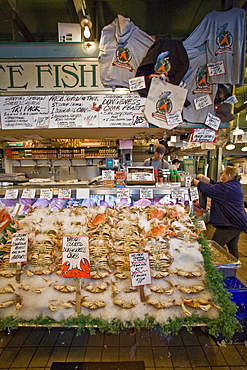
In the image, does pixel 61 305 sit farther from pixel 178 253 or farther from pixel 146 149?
pixel 146 149

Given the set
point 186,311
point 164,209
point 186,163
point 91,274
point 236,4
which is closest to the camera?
point 186,311

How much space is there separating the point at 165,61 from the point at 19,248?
9.71 feet

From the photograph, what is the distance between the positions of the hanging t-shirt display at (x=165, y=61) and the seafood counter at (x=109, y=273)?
1967 millimetres

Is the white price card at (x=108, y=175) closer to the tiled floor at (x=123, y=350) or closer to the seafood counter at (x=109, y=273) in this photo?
the seafood counter at (x=109, y=273)

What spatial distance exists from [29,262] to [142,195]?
1.53 meters

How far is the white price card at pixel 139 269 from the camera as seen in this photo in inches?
64.1

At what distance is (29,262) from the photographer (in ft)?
6.19

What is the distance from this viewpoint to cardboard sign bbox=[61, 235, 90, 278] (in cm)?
166

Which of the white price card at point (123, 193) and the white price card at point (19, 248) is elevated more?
the white price card at point (123, 193)

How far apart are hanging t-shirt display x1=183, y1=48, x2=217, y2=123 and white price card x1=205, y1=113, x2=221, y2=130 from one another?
0.16 ft

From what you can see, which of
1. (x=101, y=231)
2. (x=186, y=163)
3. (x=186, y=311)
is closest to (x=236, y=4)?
(x=101, y=231)

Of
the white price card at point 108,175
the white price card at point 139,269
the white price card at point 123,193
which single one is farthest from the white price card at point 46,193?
the white price card at point 139,269

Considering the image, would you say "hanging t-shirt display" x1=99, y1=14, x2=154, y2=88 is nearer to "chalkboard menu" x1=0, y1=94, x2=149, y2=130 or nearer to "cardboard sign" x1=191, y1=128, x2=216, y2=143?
"chalkboard menu" x1=0, y1=94, x2=149, y2=130

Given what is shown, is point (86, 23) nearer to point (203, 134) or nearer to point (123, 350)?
point (203, 134)
